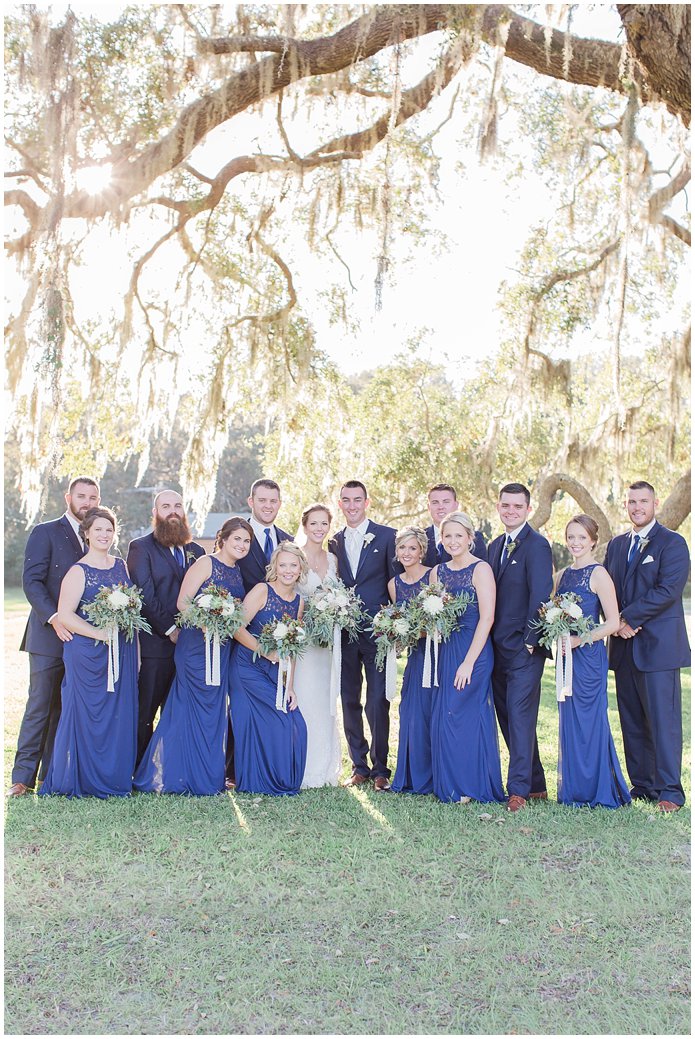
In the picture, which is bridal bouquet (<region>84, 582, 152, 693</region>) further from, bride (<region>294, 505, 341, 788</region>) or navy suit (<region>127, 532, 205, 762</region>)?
bride (<region>294, 505, 341, 788</region>)

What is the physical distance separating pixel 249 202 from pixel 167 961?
385 inches

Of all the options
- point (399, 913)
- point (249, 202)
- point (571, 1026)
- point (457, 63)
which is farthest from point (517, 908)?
point (249, 202)

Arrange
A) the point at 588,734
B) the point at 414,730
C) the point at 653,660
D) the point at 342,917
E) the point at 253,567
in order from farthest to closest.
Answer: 1. the point at 253,567
2. the point at 414,730
3. the point at 653,660
4. the point at 588,734
5. the point at 342,917

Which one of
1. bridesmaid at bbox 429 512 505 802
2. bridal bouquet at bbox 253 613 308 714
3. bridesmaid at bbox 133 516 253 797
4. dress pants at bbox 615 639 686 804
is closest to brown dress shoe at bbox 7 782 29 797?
bridesmaid at bbox 133 516 253 797

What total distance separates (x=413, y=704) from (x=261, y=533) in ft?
5.65

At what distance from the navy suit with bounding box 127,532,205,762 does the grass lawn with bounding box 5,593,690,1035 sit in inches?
32.9

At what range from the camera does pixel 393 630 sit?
21.0 ft

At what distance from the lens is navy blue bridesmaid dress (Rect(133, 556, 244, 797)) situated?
21.2 ft

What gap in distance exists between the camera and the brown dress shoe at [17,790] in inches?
251

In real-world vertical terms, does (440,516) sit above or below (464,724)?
above

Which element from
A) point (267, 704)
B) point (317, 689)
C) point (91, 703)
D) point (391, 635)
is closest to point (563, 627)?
point (391, 635)

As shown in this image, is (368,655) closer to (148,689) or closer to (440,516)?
(440,516)

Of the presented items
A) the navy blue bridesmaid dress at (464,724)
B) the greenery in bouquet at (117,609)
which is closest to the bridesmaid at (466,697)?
the navy blue bridesmaid dress at (464,724)

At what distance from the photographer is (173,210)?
34.9ft
